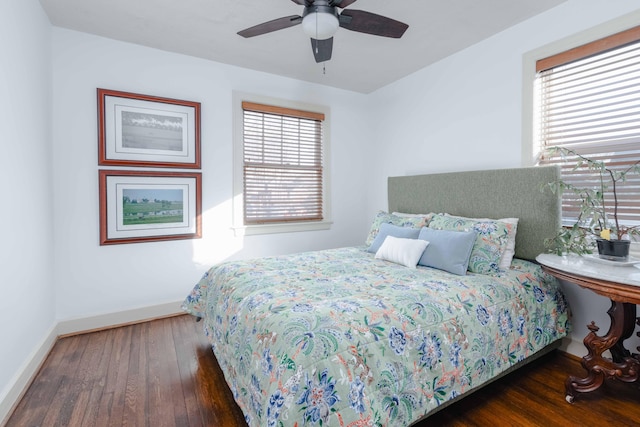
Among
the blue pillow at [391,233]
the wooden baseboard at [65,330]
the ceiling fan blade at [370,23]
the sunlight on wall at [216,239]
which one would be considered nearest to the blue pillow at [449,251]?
the blue pillow at [391,233]

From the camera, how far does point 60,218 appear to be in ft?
8.79

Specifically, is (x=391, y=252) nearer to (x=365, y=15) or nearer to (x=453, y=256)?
(x=453, y=256)

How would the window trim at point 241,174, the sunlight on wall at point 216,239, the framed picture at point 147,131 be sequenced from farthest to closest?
1. the window trim at point 241,174
2. the sunlight on wall at point 216,239
3. the framed picture at point 147,131

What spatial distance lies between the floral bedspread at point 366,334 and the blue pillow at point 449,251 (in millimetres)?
94

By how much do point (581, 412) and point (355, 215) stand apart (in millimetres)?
2956

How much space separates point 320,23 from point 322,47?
34 centimetres

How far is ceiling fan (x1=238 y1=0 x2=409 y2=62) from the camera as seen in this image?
1.78m

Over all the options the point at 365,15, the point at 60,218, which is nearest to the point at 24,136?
the point at 60,218

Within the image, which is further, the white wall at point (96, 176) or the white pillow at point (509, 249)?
the white wall at point (96, 176)

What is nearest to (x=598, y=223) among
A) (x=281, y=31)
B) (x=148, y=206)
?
(x=281, y=31)

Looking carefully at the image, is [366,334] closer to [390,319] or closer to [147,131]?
[390,319]

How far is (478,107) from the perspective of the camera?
2.94m

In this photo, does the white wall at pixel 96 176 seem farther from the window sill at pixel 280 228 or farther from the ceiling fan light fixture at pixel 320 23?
the ceiling fan light fixture at pixel 320 23

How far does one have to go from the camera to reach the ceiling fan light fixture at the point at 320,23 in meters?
1.76
